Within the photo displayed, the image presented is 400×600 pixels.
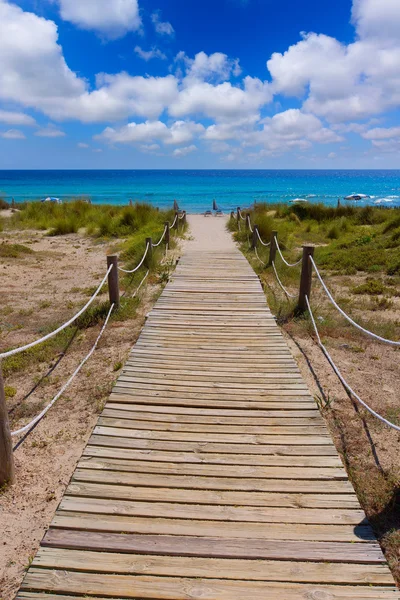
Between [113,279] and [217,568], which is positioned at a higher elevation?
[113,279]

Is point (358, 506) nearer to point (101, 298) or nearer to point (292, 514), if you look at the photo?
point (292, 514)

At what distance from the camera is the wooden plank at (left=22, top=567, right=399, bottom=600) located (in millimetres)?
2227

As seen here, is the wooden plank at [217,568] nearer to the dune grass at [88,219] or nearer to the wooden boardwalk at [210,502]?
the wooden boardwalk at [210,502]

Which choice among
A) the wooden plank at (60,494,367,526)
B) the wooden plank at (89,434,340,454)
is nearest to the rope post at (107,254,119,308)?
the wooden plank at (89,434,340,454)

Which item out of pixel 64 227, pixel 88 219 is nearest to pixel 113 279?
pixel 64 227

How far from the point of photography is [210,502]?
285 cm

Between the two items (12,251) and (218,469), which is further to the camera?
(12,251)

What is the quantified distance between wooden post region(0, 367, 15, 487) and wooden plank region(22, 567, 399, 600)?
992 millimetres

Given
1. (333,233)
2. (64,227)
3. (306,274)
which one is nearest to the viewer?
(306,274)

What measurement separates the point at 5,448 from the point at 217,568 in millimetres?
1741

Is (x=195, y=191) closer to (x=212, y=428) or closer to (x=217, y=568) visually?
(x=212, y=428)

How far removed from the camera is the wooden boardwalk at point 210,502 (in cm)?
231

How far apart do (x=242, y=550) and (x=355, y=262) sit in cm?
1030

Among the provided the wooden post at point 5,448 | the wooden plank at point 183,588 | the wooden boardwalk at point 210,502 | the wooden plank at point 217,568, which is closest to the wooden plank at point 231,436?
the wooden boardwalk at point 210,502
